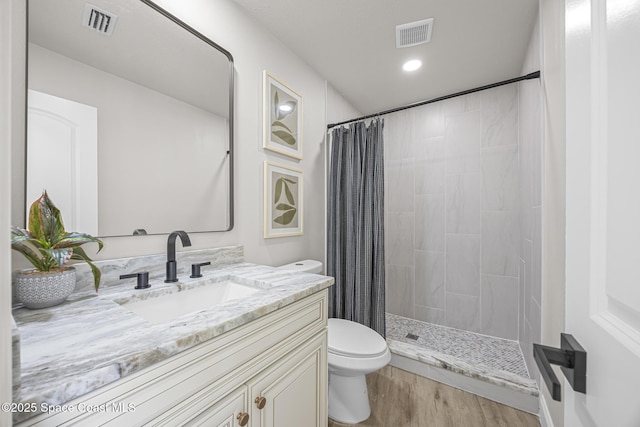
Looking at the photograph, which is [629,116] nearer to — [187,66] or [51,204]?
[51,204]

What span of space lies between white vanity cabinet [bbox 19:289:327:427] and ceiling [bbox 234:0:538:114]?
163cm

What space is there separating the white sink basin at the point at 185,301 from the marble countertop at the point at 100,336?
0.03 m

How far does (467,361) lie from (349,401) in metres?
0.94

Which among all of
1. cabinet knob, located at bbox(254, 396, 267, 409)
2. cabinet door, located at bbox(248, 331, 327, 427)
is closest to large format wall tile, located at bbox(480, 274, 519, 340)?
cabinet door, located at bbox(248, 331, 327, 427)

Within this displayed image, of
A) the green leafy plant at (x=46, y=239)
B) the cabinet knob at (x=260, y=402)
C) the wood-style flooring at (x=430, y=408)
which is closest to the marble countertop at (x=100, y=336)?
the green leafy plant at (x=46, y=239)

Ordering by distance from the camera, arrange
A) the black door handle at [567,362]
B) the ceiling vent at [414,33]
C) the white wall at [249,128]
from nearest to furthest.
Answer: the black door handle at [567,362] → the white wall at [249,128] → the ceiling vent at [414,33]

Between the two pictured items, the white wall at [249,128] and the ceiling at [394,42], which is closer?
the white wall at [249,128]

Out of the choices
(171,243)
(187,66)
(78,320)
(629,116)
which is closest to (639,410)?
(629,116)

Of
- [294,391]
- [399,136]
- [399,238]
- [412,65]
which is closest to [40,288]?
[294,391]

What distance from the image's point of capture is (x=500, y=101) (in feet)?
7.43

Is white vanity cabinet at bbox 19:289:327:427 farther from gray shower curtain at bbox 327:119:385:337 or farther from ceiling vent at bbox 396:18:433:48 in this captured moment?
ceiling vent at bbox 396:18:433:48

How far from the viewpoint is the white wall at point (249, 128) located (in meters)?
1.26

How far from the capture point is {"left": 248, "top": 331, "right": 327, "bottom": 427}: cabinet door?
0.82m

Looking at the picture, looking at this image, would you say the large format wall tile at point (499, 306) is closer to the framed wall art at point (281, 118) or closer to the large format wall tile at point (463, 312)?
the large format wall tile at point (463, 312)
